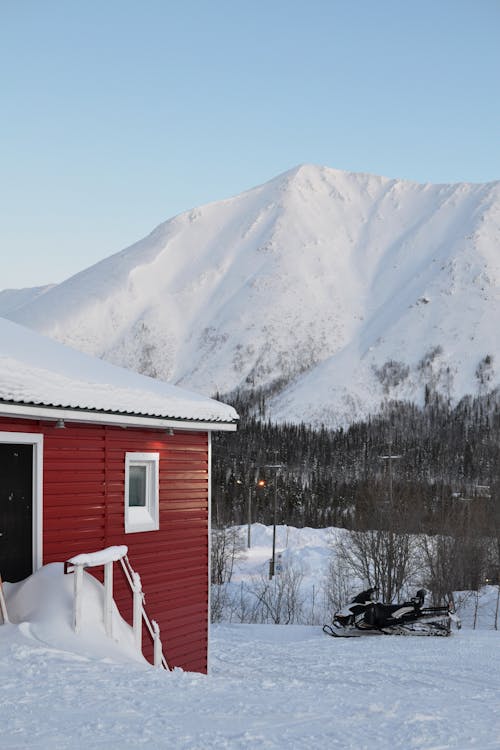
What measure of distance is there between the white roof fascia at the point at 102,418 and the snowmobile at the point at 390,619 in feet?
32.2

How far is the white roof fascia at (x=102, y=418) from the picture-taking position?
927 centimetres

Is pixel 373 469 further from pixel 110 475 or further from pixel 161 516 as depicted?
pixel 110 475

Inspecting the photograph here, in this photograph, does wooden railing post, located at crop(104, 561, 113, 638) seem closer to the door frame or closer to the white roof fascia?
the door frame

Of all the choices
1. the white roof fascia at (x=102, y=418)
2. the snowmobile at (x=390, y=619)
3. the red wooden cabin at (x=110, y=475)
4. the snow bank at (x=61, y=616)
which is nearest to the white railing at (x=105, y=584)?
the snow bank at (x=61, y=616)

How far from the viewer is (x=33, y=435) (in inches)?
385

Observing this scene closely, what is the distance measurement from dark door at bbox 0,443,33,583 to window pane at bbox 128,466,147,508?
6.46 ft

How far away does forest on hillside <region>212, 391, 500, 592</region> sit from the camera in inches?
1994

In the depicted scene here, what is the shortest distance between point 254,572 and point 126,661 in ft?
144

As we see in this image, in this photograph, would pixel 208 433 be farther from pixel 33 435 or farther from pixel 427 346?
pixel 427 346

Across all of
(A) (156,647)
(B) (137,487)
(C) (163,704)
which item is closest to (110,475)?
(B) (137,487)

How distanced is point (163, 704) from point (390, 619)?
15225mm

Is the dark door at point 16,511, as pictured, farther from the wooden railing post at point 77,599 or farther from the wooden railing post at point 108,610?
the wooden railing post at point 77,599

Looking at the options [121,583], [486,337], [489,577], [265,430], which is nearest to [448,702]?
[121,583]

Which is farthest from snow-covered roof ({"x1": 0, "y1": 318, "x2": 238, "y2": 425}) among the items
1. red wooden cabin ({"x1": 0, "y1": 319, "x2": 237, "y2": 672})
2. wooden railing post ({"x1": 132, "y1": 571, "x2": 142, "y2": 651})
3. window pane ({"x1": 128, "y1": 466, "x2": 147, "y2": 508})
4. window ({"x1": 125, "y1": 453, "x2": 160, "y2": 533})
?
wooden railing post ({"x1": 132, "y1": 571, "x2": 142, "y2": 651})
